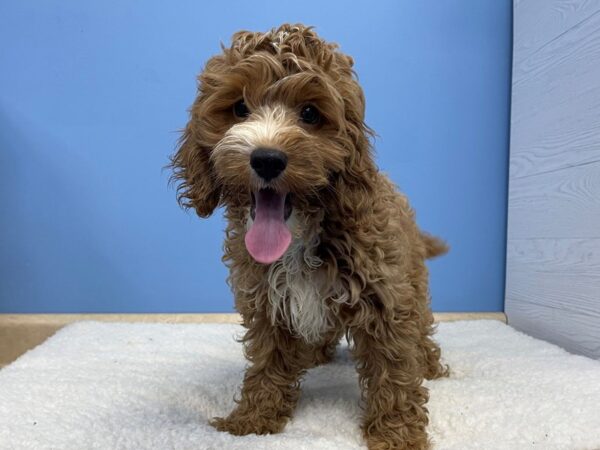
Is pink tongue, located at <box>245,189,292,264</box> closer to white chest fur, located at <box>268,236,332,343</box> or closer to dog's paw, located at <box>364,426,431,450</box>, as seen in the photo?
white chest fur, located at <box>268,236,332,343</box>

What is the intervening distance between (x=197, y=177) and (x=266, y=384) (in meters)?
0.73

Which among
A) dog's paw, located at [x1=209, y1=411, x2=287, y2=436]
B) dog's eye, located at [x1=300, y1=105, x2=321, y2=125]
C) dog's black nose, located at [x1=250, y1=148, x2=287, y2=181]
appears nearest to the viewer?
dog's black nose, located at [x1=250, y1=148, x2=287, y2=181]

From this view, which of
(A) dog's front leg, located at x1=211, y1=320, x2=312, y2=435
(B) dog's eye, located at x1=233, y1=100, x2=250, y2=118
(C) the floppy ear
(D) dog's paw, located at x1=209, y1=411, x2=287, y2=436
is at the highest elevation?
(B) dog's eye, located at x1=233, y1=100, x2=250, y2=118

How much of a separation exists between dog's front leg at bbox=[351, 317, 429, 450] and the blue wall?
154cm

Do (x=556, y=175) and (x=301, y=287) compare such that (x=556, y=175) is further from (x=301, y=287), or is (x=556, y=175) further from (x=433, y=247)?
(x=301, y=287)

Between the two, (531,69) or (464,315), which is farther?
(464,315)

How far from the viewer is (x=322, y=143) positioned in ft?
4.54

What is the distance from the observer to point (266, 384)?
5.69ft

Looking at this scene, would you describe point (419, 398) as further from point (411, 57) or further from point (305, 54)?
point (411, 57)

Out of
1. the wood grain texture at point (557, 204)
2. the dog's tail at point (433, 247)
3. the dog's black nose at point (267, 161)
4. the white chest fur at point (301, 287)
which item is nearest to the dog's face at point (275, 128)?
the dog's black nose at point (267, 161)

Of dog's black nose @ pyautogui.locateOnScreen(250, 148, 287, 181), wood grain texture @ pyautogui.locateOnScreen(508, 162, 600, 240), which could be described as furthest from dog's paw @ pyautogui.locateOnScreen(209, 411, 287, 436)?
wood grain texture @ pyautogui.locateOnScreen(508, 162, 600, 240)

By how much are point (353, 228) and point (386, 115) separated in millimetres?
1639

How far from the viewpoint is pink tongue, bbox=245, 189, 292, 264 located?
4.48 feet

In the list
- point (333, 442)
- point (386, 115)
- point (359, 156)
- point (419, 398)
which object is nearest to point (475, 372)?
point (419, 398)
